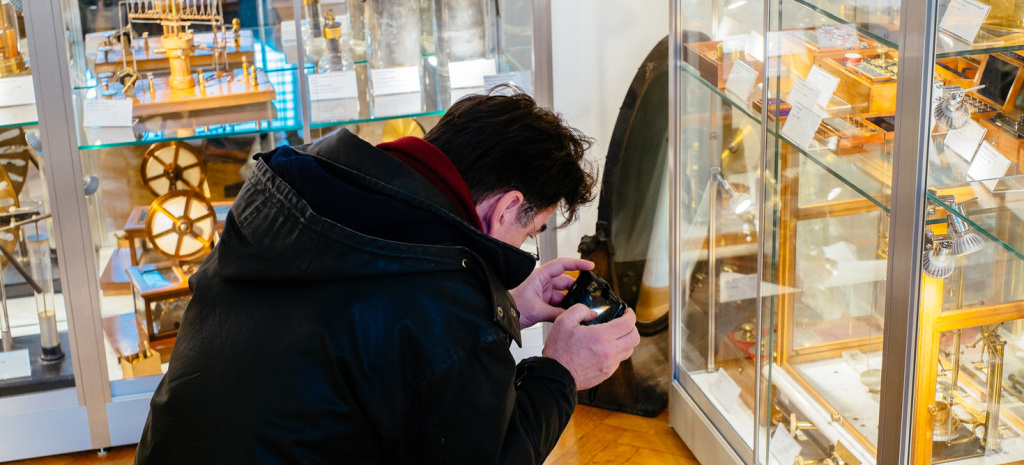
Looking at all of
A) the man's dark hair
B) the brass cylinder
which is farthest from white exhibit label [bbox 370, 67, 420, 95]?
the man's dark hair

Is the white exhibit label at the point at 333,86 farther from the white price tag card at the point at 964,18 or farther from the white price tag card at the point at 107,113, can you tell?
the white price tag card at the point at 964,18

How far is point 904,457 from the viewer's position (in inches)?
63.6

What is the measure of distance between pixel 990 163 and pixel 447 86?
182 centimetres

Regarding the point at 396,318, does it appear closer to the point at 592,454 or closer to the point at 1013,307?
the point at 1013,307

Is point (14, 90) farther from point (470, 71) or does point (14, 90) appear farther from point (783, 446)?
point (783, 446)

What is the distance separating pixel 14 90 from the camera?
263 cm

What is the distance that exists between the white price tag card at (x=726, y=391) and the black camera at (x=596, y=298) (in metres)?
0.93

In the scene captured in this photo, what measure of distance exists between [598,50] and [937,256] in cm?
173

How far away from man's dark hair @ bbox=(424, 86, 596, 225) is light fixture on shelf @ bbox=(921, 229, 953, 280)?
0.59 m

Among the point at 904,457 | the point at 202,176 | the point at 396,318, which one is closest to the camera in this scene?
the point at 396,318

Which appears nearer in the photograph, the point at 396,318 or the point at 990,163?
the point at 396,318

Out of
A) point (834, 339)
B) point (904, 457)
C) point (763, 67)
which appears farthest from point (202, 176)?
point (904, 457)

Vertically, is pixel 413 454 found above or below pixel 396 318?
below

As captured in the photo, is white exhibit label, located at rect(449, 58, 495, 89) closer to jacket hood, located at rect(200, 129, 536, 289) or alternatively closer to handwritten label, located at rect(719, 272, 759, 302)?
handwritten label, located at rect(719, 272, 759, 302)
